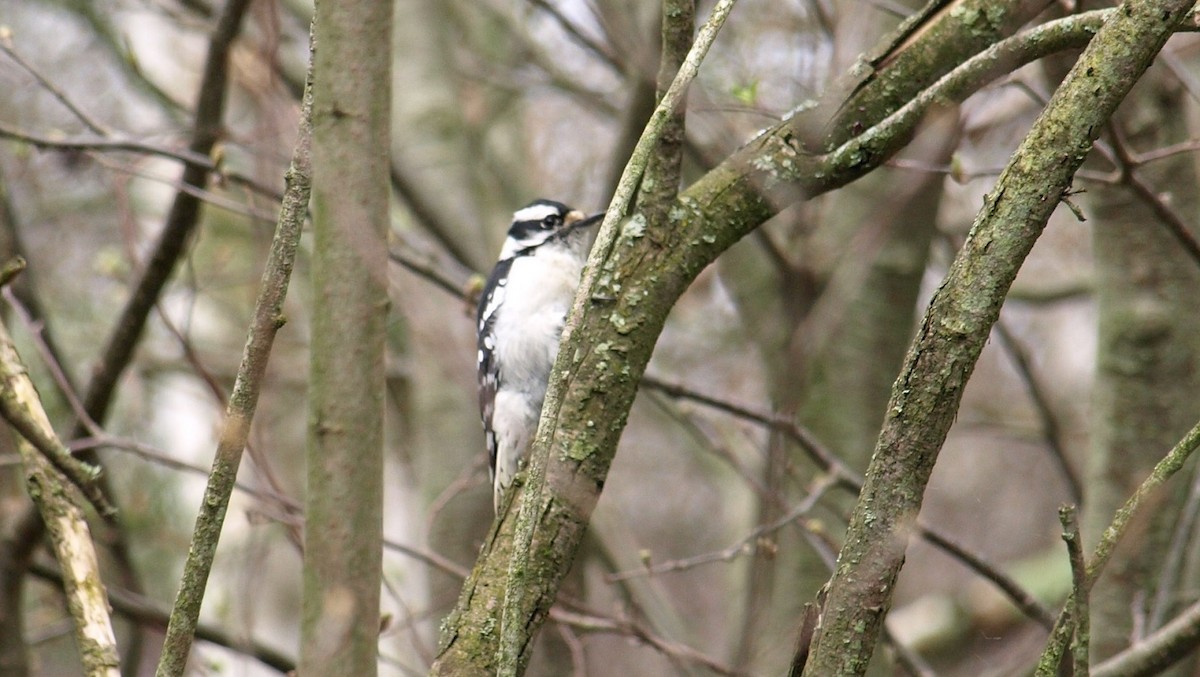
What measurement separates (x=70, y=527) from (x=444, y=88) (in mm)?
4945

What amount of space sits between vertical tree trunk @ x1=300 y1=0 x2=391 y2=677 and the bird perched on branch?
3.33m

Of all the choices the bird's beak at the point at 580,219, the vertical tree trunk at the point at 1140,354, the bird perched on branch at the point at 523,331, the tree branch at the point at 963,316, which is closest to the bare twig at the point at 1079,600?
the tree branch at the point at 963,316

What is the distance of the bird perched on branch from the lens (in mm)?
5160

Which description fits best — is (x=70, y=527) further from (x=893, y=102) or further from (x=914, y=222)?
(x=914, y=222)

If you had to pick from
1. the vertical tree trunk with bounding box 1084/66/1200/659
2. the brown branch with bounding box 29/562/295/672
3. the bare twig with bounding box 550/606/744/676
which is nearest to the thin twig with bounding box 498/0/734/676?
the bare twig with bounding box 550/606/744/676

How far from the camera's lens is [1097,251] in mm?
4520

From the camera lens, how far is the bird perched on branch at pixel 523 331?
5.16m

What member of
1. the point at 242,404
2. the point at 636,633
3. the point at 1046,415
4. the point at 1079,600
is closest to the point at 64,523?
the point at 242,404

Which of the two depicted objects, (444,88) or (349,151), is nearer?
(349,151)

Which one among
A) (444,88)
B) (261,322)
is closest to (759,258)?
(444,88)

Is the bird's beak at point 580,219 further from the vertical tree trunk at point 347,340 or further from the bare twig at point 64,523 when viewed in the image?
the vertical tree trunk at point 347,340

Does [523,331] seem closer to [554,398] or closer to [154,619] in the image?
[154,619]

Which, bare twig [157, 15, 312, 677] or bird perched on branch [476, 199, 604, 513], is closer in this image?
bare twig [157, 15, 312, 677]

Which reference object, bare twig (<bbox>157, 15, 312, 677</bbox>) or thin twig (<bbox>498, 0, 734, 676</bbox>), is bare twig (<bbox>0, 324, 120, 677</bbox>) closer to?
bare twig (<bbox>157, 15, 312, 677</bbox>)
